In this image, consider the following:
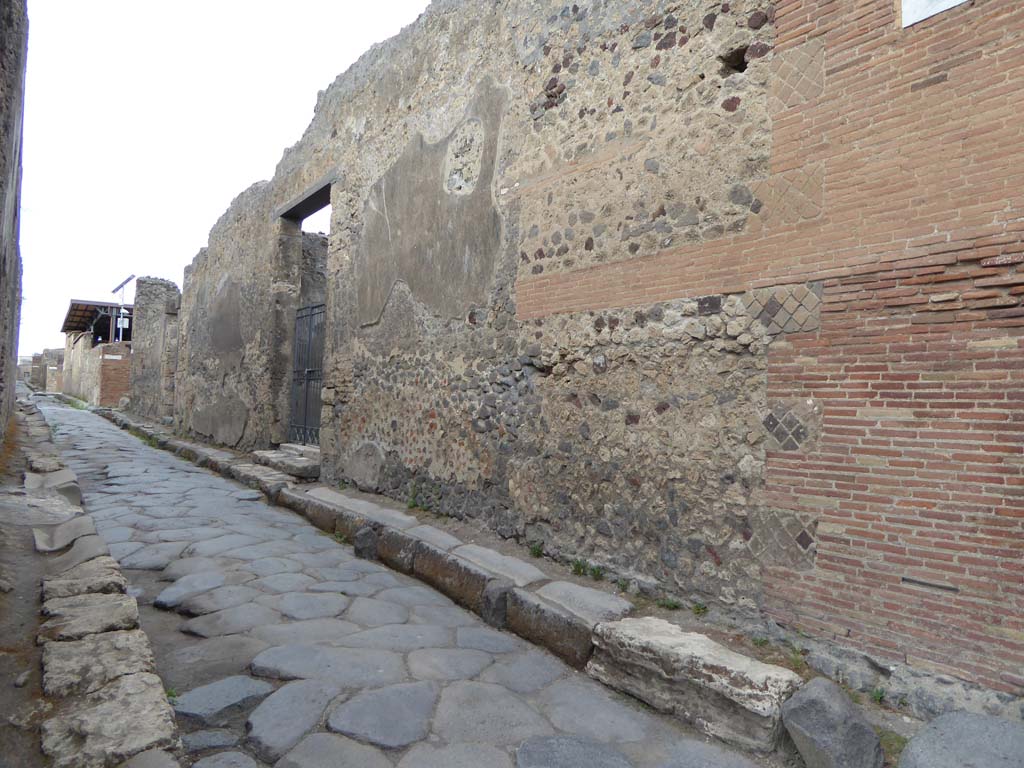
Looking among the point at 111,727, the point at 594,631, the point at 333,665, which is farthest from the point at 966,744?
the point at 111,727

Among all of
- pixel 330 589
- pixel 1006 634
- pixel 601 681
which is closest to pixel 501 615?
pixel 601 681

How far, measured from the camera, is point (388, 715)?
7.30ft

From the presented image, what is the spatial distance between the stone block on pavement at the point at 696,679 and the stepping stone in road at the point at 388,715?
0.77 m

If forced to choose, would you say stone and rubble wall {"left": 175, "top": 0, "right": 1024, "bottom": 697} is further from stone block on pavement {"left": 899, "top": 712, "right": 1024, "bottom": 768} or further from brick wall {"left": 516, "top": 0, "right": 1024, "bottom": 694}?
stone block on pavement {"left": 899, "top": 712, "right": 1024, "bottom": 768}

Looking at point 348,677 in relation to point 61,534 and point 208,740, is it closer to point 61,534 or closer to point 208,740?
point 208,740

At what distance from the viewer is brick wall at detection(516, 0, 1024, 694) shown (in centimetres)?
222

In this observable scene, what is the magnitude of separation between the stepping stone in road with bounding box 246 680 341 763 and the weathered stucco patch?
9.21 feet


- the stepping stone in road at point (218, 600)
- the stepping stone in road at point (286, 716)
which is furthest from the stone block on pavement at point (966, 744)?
the stepping stone in road at point (218, 600)

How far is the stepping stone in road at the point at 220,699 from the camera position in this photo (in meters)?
2.16

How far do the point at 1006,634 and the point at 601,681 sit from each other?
1437 millimetres

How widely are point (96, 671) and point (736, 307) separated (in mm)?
2765

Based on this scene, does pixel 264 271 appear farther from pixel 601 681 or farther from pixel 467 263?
pixel 601 681

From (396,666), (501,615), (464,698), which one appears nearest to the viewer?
(464,698)

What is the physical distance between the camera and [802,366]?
2729 mm
